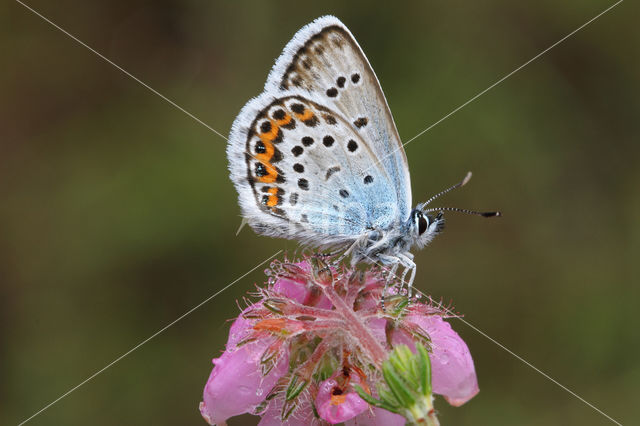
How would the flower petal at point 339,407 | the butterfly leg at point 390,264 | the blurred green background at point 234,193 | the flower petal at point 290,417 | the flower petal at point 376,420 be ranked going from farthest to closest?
the blurred green background at point 234,193, the butterfly leg at point 390,264, the flower petal at point 376,420, the flower petal at point 290,417, the flower petal at point 339,407

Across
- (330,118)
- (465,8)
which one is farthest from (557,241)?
(330,118)

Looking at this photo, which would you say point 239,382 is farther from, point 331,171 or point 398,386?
point 331,171

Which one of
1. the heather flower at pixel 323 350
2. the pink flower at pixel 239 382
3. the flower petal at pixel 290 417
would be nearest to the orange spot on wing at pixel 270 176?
the heather flower at pixel 323 350

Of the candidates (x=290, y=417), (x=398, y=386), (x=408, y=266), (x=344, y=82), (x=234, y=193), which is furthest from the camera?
(x=234, y=193)

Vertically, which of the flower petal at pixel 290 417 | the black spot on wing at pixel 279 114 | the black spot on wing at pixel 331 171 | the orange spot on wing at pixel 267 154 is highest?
the black spot on wing at pixel 279 114

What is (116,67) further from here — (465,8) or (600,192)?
(600,192)

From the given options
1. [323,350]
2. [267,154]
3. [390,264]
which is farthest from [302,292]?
[267,154]

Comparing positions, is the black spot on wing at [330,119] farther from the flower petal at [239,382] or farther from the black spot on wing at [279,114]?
the flower petal at [239,382]
